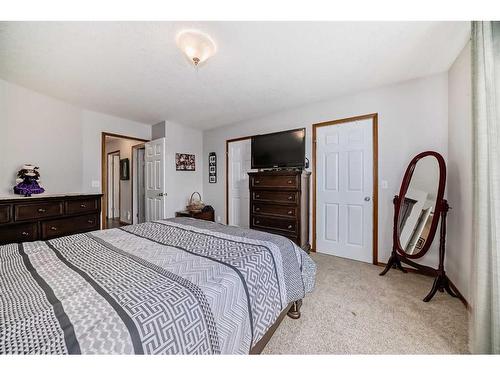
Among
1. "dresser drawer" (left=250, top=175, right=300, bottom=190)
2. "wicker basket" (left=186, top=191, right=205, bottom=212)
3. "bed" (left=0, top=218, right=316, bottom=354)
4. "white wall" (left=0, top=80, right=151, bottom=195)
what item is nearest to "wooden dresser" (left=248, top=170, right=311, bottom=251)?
"dresser drawer" (left=250, top=175, right=300, bottom=190)

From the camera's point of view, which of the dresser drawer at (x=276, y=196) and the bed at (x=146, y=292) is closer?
the bed at (x=146, y=292)

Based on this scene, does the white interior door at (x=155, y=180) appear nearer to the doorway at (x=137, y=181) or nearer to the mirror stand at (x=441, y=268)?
the doorway at (x=137, y=181)

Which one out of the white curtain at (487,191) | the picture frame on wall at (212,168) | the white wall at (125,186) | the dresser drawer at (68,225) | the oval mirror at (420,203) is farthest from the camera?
the white wall at (125,186)

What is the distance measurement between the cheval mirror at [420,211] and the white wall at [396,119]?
20 centimetres

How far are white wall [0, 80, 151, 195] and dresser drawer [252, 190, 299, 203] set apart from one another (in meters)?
2.75

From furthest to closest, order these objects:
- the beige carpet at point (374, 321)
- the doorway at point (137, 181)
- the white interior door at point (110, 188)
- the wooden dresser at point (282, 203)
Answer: the white interior door at point (110, 188) → the doorway at point (137, 181) → the wooden dresser at point (282, 203) → the beige carpet at point (374, 321)

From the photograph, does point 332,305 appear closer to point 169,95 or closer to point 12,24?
point 169,95

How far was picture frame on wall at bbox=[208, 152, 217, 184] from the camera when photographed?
4.54m

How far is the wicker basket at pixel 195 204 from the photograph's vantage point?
418 centimetres

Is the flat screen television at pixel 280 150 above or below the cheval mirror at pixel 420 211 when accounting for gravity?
above

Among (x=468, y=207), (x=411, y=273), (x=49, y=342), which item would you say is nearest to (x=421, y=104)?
(x=468, y=207)

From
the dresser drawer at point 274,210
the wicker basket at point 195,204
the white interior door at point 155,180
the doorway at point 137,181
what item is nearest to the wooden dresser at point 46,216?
the white interior door at point 155,180

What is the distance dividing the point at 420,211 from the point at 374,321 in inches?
55.7
